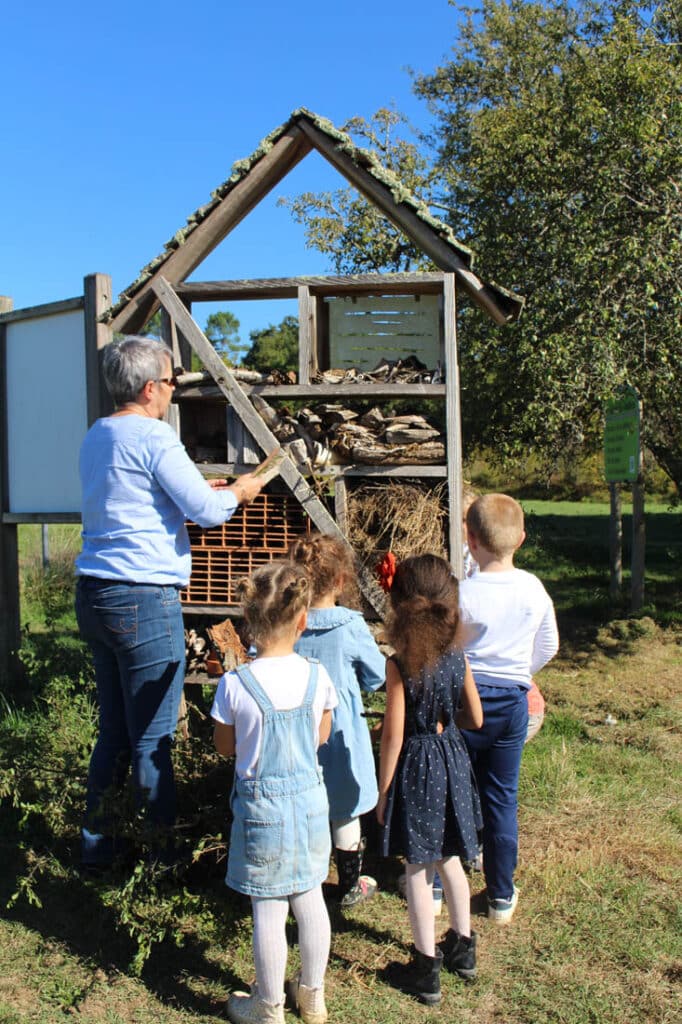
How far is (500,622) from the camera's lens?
350cm

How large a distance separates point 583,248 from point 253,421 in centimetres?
428

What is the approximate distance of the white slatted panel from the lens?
4883mm

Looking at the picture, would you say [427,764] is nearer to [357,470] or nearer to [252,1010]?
[252,1010]

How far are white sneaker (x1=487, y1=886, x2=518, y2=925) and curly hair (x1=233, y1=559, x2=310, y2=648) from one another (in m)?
1.68

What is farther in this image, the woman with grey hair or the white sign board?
the white sign board

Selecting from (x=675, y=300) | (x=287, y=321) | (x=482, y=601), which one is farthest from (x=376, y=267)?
(x=287, y=321)

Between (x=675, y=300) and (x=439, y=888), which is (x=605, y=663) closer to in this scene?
(x=675, y=300)

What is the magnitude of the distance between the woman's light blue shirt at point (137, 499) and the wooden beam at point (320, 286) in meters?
1.68

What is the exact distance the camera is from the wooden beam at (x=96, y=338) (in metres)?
4.80

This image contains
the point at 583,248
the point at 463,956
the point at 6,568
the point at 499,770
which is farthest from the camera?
the point at 583,248

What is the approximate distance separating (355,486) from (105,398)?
150cm

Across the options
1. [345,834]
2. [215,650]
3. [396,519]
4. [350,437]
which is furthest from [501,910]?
[350,437]

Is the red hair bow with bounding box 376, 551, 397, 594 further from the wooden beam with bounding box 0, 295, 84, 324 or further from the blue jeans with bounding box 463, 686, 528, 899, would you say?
the wooden beam with bounding box 0, 295, 84, 324

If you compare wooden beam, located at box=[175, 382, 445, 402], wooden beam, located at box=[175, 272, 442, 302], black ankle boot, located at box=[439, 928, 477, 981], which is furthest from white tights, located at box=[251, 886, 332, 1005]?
wooden beam, located at box=[175, 272, 442, 302]
